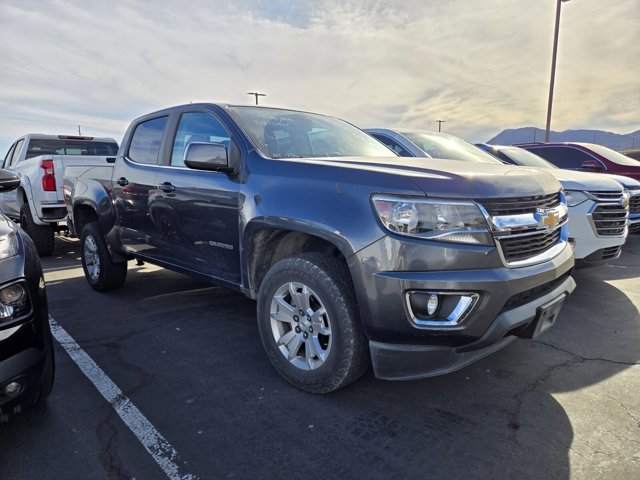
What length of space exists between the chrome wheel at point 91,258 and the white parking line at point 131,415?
1.50m

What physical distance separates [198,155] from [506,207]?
202 centimetres

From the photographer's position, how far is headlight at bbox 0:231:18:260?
2.11 metres

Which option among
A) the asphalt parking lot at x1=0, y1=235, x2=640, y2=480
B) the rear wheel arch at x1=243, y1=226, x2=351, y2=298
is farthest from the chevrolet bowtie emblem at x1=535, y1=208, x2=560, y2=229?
the rear wheel arch at x1=243, y1=226, x2=351, y2=298

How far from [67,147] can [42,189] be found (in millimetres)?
2633

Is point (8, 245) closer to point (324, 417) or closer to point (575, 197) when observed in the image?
point (324, 417)

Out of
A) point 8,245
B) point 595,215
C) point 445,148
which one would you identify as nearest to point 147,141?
point 8,245

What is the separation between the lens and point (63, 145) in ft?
28.3

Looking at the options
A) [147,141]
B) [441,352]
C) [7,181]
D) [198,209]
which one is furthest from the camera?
[147,141]

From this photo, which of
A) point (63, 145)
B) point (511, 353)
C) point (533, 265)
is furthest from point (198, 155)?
point (63, 145)

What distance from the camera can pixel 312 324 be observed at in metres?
2.64

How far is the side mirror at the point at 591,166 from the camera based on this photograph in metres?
7.77

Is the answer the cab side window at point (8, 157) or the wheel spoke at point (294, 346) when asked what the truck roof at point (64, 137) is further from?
the wheel spoke at point (294, 346)

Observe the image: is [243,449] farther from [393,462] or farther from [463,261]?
[463,261]

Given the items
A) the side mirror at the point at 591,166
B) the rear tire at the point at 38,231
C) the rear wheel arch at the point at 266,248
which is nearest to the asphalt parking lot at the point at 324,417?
the rear wheel arch at the point at 266,248
